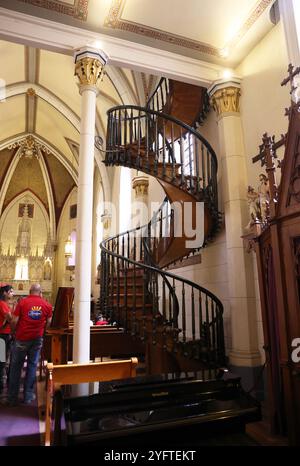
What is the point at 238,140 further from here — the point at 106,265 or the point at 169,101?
the point at 106,265

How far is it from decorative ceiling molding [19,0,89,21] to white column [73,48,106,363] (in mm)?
509

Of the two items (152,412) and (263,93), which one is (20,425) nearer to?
(152,412)

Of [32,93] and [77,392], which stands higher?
[32,93]

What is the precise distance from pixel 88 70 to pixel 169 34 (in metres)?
1.43

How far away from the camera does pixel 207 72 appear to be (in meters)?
5.37

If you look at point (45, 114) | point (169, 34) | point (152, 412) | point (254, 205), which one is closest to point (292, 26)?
point (169, 34)

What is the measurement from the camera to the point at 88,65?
4.64 metres

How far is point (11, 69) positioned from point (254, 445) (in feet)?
34.4

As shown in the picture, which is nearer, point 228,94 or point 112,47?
point 112,47

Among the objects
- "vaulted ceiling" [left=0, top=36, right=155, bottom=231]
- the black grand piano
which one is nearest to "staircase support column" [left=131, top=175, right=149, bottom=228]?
"vaulted ceiling" [left=0, top=36, right=155, bottom=231]

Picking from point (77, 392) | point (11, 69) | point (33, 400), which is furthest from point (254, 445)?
point (11, 69)

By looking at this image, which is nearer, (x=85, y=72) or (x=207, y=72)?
(x=85, y=72)

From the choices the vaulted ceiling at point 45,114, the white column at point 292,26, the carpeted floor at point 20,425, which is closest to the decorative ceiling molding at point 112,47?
the white column at point 292,26

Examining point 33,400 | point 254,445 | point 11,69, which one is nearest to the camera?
point 254,445
